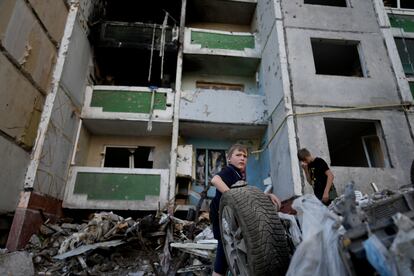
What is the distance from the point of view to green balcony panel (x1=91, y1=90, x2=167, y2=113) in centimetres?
758

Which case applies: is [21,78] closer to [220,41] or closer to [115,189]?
[115,189]

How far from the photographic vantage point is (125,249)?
4566 mm

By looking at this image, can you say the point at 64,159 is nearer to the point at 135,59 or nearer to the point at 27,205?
the point at 27,205

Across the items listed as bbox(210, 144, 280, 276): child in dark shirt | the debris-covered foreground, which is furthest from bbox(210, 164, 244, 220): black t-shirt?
the debris-covered foreground

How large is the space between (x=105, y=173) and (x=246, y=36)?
6500 mm

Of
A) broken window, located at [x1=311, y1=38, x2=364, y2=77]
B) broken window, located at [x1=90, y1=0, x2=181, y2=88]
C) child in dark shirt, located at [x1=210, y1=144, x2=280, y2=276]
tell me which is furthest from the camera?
broken window, located at [x1=90, y1=0, x2=181, y2=88]

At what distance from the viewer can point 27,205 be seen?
16.9ft

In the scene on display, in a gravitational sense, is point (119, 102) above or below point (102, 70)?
below

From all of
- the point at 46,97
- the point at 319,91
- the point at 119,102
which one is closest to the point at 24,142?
the point at 46,97

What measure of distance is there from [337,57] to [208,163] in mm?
5297

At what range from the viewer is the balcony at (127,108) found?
7469 mm

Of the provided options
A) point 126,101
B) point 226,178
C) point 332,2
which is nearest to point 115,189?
point 126,101

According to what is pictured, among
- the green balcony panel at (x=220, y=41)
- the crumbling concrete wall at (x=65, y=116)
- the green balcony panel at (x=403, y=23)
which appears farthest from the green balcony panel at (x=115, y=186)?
the green balcony panel at (x=403, y=23)

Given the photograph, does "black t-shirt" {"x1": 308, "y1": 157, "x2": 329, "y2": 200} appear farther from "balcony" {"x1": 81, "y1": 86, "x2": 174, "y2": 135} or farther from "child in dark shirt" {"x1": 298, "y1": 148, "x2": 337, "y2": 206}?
"balcony" {"x1": 81, "y1": 86, "x2": 174, "y2": 135}
